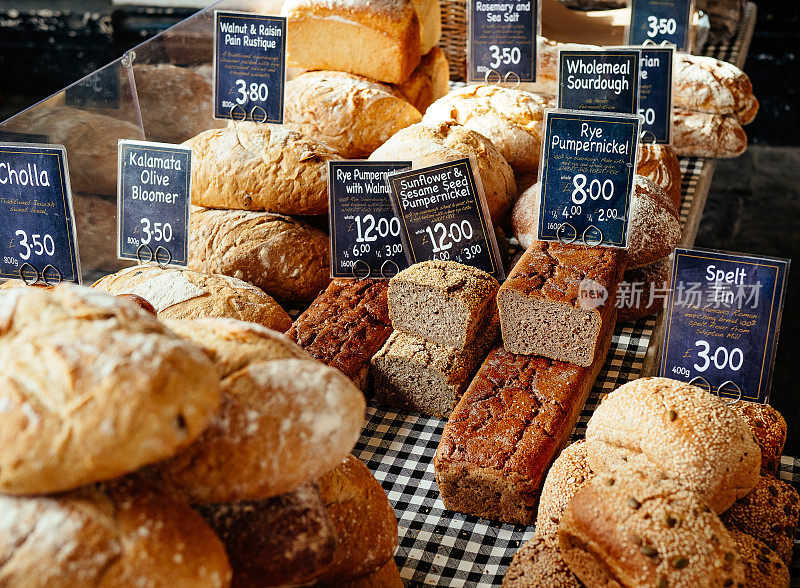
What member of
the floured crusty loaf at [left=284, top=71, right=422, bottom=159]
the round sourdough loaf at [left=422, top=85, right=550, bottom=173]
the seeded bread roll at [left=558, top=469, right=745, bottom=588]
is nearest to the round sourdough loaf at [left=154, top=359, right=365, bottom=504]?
the seeded bread roll at [left=558, top=469, right=745, bottom=588]

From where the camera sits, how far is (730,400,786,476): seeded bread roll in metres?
2.04

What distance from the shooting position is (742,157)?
7246 mm

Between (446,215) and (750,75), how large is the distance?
21.2ft

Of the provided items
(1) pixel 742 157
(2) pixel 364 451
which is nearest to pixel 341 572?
(2) pixel 364 451

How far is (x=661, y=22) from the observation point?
13.8 ft

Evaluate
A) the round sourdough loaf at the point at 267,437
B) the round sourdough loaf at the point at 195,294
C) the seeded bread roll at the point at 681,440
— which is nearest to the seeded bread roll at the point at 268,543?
the round sourdough loaf at the point at 267,437

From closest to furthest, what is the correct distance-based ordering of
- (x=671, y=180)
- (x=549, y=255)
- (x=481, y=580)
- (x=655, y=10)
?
(x=481, y=580) → (x=549, y=255) → (x=671, y=180) → (x=655, y=10)

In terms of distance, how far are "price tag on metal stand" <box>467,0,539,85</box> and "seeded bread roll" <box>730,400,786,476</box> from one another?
7.94 feet

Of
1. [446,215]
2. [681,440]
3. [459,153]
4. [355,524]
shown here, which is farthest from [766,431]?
[459,153]

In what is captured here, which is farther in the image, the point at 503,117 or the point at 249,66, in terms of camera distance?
the point at 503,117

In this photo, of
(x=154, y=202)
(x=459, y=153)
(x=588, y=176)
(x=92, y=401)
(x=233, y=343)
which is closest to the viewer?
(x=92, y=401)

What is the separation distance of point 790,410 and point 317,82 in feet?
11.1

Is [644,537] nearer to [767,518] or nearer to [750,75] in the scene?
[767,518]

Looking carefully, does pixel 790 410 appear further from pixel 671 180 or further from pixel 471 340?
pixel 471 340
